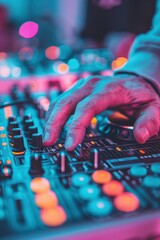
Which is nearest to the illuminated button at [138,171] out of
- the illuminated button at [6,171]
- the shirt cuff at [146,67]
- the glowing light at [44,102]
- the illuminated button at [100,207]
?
the illuminated button at [100,207]

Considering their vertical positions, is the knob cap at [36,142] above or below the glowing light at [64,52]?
below

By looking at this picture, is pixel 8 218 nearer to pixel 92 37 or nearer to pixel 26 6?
pixel 92 37

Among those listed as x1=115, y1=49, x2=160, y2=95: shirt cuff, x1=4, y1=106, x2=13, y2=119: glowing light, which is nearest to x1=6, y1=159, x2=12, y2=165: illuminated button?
x1=4, y1=106, x2=13, y2=119: glowing light

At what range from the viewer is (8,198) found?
566mm

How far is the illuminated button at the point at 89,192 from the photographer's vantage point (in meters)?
0.55

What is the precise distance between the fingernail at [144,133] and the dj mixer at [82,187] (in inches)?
0.7

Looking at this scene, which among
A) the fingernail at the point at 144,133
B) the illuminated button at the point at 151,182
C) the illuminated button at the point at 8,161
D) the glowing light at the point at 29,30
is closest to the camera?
the illuminated button at the point at 151,182

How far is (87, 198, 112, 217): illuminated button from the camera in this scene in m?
0.51

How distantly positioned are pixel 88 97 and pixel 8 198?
0.40m

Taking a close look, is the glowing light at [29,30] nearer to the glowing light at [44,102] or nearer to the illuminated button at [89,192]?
the glowing light at [44,102]

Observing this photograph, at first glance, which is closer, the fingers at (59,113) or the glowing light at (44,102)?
the fingers at (59,113)

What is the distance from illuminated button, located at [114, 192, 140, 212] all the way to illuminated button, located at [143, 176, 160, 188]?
0.15ft

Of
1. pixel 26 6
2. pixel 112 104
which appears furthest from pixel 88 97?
pixel 26 6

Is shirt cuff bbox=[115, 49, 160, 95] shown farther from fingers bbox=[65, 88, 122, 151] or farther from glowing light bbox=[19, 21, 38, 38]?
glowing light bbox=[19, 21, 38, 38]
